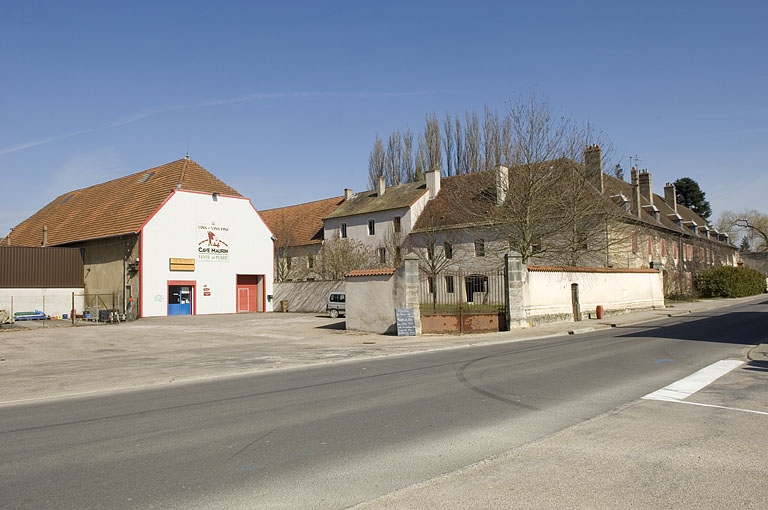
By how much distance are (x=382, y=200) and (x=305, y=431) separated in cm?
4653

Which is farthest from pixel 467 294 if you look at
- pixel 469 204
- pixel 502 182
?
pixel 469 204

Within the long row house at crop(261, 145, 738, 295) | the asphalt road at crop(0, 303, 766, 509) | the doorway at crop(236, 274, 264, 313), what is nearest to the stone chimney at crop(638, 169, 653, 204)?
the long row house at crop(261, 145, 738, 295)

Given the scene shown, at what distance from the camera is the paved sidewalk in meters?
13.3

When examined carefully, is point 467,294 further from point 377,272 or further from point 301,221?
point 301,221

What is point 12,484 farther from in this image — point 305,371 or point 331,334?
point 331,334

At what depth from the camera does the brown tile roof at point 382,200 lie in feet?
→ 168

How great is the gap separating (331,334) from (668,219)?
44.9 m

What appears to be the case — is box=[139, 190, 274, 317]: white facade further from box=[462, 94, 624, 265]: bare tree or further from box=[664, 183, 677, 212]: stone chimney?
box=[664, 183, 677, 212]: stone chimney

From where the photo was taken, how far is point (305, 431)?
7531 mm

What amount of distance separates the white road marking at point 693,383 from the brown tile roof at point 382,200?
3784 centimetres

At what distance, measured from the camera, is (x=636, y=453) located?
20.5 feet

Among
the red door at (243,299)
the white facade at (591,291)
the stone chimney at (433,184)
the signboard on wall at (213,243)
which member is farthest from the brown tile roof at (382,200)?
the white facade at (591,291)

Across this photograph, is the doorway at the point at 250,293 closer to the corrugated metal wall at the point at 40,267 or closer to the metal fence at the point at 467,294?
the corrugated metal wall at the point at 40,267

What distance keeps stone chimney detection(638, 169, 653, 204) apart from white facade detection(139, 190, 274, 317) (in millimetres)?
34675
